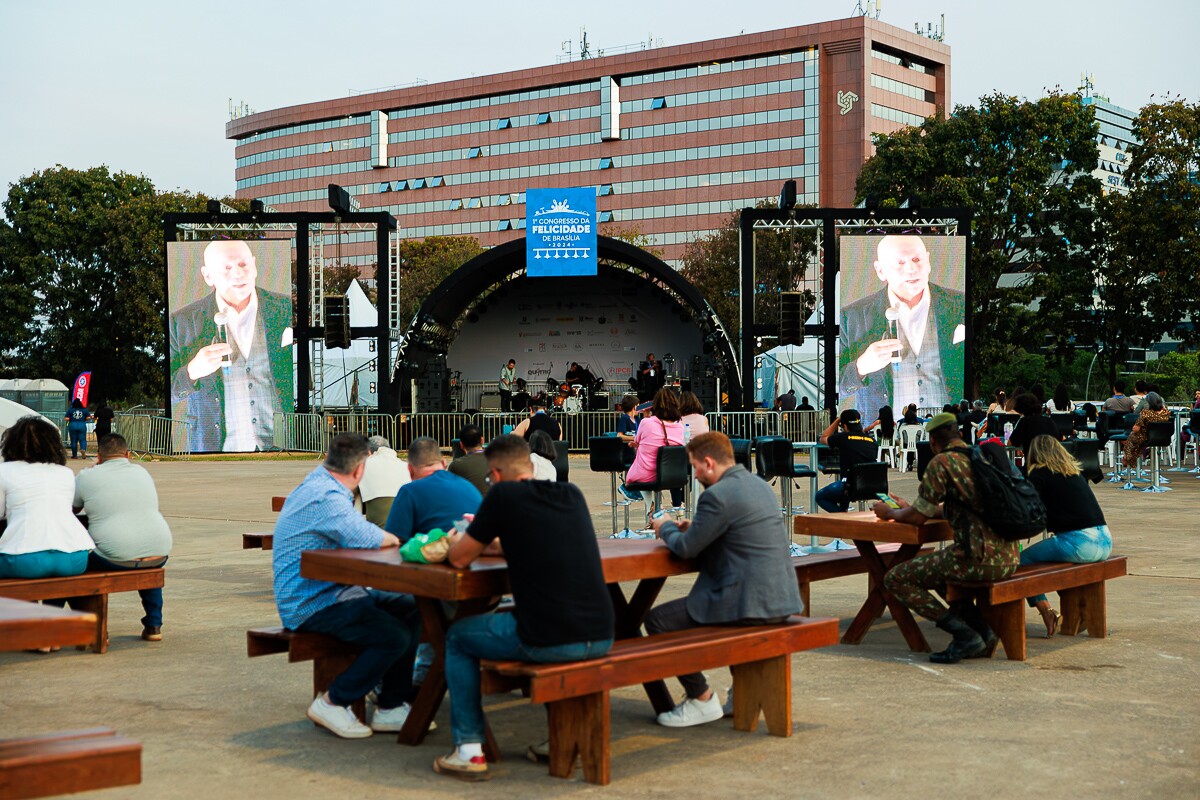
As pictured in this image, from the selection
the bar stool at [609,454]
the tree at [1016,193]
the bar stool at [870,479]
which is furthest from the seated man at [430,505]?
the tree at [1016,193]

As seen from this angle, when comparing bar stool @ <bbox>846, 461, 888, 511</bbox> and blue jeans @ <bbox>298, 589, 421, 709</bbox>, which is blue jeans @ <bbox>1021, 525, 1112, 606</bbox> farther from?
blue jeans @ <bbox>298, 589, 421, 709</bbox>

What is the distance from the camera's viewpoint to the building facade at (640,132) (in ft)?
260

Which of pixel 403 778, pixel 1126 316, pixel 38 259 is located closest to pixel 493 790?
pixel 403 778

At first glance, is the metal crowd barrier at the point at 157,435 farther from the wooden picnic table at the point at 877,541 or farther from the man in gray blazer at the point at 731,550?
the man in gray blazer at the point at 731,550

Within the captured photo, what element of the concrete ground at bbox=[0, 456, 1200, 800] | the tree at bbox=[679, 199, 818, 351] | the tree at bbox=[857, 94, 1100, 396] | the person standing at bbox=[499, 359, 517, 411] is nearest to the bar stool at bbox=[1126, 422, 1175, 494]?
the concrete ground at bbox=[0, 456, 1200, 800]

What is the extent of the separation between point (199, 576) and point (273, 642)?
470cm

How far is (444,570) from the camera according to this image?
461 cm

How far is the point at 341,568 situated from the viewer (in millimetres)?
4922

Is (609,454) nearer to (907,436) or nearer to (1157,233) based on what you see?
(907,436)

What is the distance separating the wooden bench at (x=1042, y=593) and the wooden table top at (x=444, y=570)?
191 centimetres

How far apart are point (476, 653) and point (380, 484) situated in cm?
288

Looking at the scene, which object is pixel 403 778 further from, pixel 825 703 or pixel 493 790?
pixel 825 703

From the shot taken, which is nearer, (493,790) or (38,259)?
(493,790)

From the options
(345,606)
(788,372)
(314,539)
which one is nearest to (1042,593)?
(345,606)
